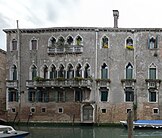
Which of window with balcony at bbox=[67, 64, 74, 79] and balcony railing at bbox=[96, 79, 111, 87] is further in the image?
window with balcony at bbox=[67, 64, 74, 79]

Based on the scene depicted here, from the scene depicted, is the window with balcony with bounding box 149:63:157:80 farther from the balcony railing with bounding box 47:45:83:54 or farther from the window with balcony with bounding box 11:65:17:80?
the window with balcony with bounding box 11:65:17:80

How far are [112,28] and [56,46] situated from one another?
4.85 meters

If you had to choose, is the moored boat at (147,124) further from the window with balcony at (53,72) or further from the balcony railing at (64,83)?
the window with balcony at (53,72)

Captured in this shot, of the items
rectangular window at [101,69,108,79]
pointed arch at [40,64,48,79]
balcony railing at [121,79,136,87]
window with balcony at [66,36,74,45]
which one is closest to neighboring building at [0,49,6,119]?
pointed arch at [40,64,48,79]

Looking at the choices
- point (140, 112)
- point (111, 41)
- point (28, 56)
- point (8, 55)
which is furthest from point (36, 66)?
point (140, 112)

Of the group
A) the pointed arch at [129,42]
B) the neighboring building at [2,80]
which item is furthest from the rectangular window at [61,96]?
the pointed arch at [129,42]

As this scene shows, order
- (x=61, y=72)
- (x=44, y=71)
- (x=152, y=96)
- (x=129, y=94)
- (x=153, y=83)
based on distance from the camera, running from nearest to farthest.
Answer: (x=153, y=83)
(x=152, y=96)
(x=129, y=94)
(x=61, y=72)
(x=44, y=71)

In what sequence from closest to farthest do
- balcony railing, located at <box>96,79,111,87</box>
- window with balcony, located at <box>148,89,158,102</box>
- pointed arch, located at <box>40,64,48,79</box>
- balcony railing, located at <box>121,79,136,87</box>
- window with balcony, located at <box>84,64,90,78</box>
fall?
window with balcony, located at <box>148,89,158,102</box> < balcony railing, located at <box>121,79,136,87</box> < balcony railing, located at <box>96,79,111,87</box> < window with balcony, located at <box>84,64,90,78</box> < pointed arch, located at <box>40,64,48,79</box>

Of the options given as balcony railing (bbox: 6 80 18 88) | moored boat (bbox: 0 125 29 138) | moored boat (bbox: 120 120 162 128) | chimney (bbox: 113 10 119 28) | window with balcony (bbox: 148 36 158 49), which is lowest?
moored boat (bbox: 120 120 162 128)

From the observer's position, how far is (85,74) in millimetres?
25391

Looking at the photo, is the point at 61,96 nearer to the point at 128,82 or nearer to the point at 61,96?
the point at 61,96

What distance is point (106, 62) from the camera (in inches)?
994

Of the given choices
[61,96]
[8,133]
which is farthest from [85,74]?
[8,133]

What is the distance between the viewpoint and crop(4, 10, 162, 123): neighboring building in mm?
24656
